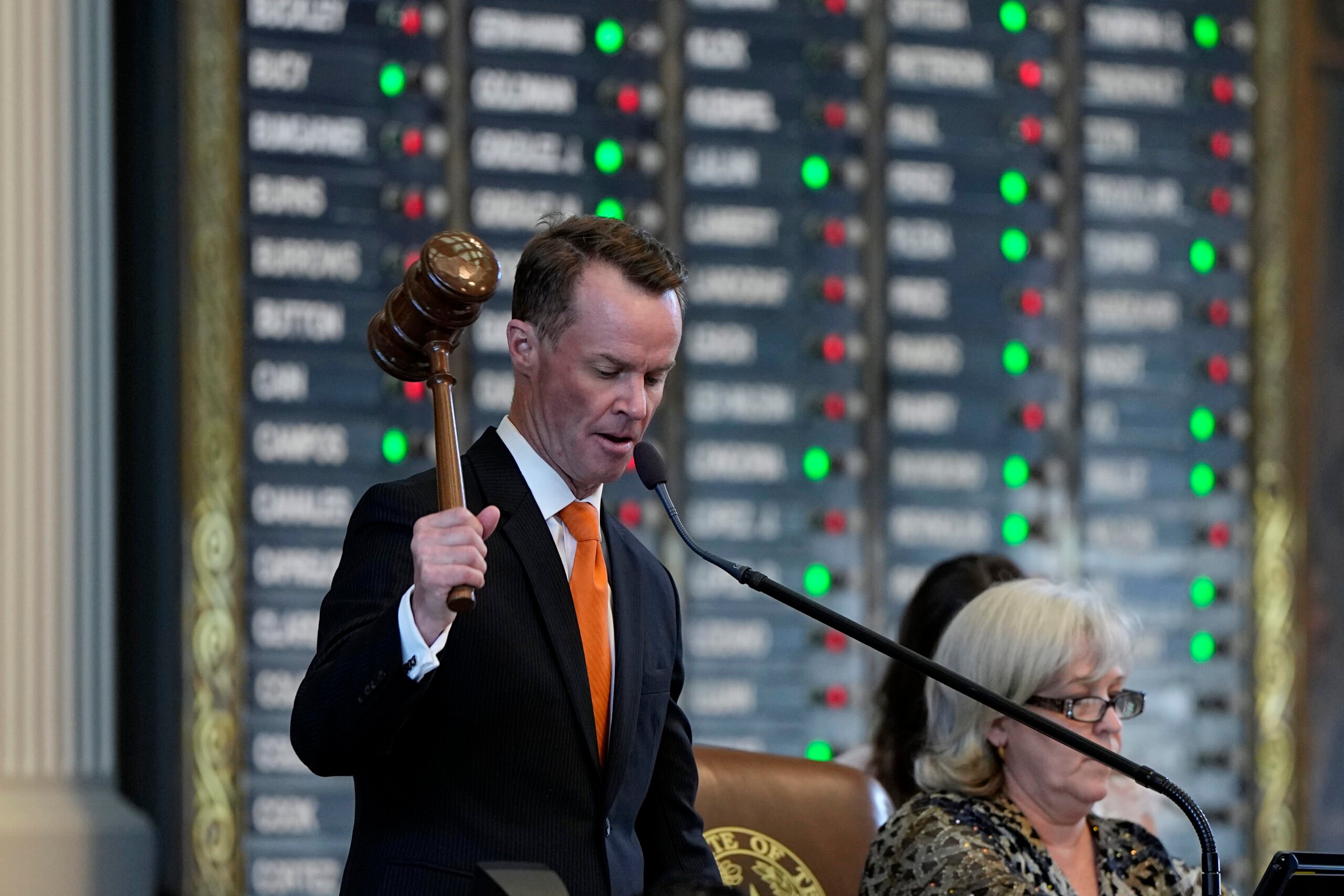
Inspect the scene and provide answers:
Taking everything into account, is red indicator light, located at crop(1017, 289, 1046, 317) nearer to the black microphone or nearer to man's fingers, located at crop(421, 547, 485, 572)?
the black microphone

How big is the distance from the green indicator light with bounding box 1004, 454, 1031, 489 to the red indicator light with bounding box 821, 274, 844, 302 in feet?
1.73

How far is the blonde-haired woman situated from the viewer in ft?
7.32

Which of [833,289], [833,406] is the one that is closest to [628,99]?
[833,289]

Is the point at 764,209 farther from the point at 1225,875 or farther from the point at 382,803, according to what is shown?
the point at 382,803

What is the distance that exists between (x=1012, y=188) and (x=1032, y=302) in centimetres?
26

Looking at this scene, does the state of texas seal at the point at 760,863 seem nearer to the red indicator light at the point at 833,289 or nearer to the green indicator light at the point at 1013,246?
the red indicator light at the point at 833,289

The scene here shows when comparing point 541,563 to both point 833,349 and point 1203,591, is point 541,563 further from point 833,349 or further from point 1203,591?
point 1203,591

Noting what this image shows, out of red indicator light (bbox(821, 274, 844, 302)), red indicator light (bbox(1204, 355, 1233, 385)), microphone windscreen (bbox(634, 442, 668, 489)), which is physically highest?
red indicator light (bbox(821, 274, 844, 302))

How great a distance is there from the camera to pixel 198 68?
11.4 feet

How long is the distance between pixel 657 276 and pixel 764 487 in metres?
2.01

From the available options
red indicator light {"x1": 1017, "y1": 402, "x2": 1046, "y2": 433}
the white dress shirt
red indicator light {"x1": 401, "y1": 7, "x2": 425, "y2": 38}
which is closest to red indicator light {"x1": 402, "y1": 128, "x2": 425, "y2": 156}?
red indicator light {"x1": 401, "y1": 7, "x2": 425, "y2": 38}

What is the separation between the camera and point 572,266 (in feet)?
5.96

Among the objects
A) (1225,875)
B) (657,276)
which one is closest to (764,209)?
(1225,875)

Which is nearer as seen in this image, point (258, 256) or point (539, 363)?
point (539, 363)
